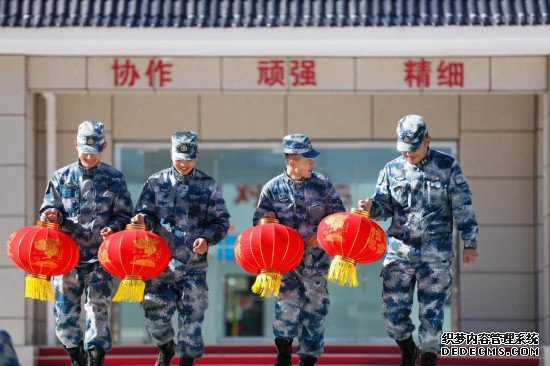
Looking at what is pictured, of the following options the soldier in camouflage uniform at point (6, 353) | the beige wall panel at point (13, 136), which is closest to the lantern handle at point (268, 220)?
the soldier in camouflage uniform at point (6, 353)

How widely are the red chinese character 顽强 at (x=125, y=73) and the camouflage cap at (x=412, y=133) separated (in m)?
4.64

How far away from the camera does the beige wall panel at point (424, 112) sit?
16547mm

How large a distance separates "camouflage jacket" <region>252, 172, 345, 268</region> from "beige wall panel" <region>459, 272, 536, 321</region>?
4805 millimetres

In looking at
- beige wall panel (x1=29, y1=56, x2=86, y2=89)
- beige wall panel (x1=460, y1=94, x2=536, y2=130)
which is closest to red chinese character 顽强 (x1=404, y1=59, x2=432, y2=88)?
beige wall panel (x1=460, y1=94, x2=536, y2=130)

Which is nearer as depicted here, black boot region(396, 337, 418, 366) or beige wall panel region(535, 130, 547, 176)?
black boot region(396, 337, 418, 366)

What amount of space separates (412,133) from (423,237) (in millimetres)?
784

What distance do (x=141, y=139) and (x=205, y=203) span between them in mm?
4779

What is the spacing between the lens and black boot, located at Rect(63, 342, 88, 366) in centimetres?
1204

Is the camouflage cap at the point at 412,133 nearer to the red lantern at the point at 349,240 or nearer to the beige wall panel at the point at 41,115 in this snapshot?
the red lantern at the point at 349,240

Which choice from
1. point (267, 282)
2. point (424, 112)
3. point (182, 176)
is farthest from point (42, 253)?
point (424, 112)

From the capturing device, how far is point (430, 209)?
11.7 metres

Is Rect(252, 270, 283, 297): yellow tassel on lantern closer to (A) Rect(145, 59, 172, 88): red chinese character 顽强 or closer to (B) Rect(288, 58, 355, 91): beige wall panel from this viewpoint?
(B) Rect(288, 58, 355, 91): beige wall panel

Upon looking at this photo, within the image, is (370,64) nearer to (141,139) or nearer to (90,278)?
(141,139)

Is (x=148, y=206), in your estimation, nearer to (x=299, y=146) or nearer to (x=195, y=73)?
(x=299, y=146)
